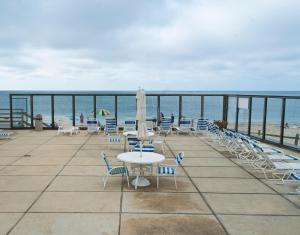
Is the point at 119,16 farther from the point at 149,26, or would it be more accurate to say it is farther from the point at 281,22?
the point at 281,22

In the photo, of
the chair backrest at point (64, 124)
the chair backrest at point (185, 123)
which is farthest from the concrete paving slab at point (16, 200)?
the chair backrest at point (185, 123)

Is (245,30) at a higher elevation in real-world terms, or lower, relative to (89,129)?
higher

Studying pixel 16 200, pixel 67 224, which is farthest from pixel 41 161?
pixel 67 224

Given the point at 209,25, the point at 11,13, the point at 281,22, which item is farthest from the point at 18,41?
the point at 281,22

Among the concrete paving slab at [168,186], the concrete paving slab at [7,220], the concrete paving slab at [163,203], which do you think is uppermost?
the concrete paving slab at [168,186]

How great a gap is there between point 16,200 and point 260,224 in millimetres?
3954

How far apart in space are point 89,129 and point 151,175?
23.6ft

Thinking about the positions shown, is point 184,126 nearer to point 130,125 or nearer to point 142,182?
point 130,125

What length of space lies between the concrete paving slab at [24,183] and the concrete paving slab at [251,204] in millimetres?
3260

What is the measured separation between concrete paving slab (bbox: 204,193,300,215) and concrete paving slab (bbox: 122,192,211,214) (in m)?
0.25

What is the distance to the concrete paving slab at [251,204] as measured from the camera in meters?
4.59

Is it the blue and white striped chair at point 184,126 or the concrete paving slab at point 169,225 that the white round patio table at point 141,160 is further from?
the blue and white striped chair at point 184,126

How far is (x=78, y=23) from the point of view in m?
13.8

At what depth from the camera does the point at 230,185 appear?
5949 mm
